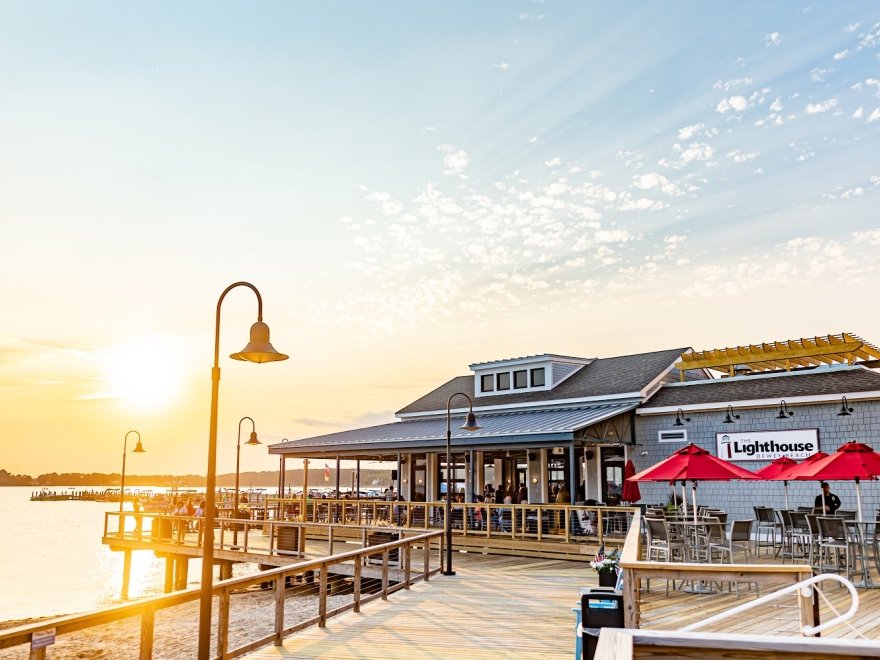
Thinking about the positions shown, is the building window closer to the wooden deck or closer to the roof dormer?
the roof dormer

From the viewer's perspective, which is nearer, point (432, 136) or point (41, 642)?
point (41, 642)

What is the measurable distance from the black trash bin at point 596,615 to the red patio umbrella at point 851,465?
635cm

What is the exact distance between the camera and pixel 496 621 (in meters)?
10.3

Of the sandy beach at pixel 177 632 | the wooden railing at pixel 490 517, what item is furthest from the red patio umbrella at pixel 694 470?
the sandy beach at pixel 177 632

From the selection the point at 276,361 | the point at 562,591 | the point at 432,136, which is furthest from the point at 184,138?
the point at 562,591

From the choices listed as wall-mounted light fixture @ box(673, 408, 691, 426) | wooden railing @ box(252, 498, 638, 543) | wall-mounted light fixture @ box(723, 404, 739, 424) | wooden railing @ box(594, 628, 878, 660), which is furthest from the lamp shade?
wall-mounted light fixture @ box(673, 408, 691, 426)

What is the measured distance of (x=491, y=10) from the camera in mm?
14031

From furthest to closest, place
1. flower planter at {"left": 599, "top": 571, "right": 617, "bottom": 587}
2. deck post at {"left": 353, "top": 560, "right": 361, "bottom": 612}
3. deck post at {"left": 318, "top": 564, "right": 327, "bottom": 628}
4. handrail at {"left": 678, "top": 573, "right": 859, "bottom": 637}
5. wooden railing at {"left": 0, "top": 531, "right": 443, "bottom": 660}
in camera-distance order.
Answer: deck post at {"left": 353, "top": 560, "right": 361, "bottom": 612} < deck post at {"left": 318, "top": 564, "right": 327, "bottom": 628} < flower planter at {"left": 599, "top": 571, "right": 617, "bottom": 587} < wooden railing at {"left": 0, "top": 531, "right": 443, "bottom": 660} < handrail at {"left": 678, "top": 573, "right": 859, "bottom": 637}

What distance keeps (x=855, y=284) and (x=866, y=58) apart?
23.4 feet

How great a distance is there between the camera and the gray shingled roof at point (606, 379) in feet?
78.8

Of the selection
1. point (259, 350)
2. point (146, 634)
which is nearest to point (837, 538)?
point (259, 350)

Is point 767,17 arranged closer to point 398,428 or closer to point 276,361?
point 276,361

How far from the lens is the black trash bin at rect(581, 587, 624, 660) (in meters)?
6.62

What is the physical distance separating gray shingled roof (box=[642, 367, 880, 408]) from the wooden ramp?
7972 mm
